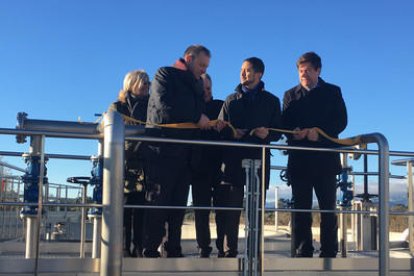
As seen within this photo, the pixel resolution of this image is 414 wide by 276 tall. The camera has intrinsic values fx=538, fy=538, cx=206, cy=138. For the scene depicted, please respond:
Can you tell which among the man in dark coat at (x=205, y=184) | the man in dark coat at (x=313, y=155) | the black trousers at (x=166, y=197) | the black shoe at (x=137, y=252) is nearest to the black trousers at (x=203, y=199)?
the man in dark coat at (x=205, y=184)

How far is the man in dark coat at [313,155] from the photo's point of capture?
481cm

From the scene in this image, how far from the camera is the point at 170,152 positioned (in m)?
4.23

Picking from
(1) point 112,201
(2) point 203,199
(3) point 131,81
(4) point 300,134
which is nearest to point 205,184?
(2) point 203,199

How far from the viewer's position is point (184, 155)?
4348 mm

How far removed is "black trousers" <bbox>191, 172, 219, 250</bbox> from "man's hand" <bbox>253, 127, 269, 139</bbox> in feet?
1.72

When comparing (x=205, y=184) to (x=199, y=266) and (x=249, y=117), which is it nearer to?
(x=249, y=117)

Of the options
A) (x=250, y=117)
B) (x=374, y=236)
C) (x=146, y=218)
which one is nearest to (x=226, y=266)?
(x=146, y=218)

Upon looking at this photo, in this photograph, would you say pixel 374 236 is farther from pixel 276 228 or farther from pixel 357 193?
pixel 276 228

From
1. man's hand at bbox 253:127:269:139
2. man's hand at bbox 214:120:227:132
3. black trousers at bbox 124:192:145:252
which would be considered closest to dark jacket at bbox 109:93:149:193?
black trousers at bbox 124:192:145:252

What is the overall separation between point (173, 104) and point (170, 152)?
390 millimetres

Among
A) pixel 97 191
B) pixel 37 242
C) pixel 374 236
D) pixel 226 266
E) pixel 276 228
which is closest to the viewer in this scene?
pixel 37 242

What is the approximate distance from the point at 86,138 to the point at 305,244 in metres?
2.29

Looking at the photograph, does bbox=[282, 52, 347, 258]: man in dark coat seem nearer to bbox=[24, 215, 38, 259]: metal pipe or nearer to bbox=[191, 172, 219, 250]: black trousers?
bbox=[191, 172, 219, 250]: black trousers

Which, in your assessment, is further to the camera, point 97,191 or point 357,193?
point 357,193
